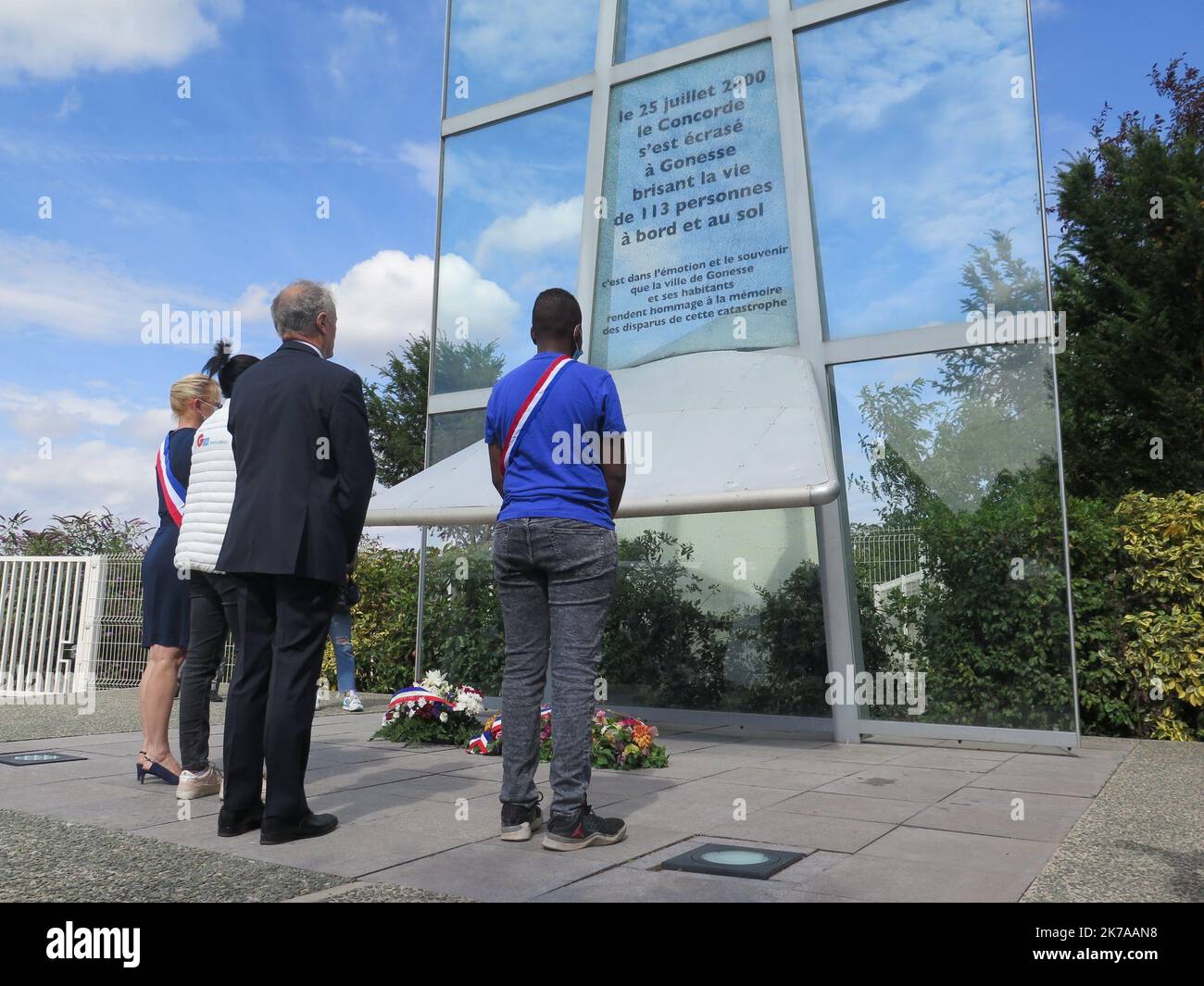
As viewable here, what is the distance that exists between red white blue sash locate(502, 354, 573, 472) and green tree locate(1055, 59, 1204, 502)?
858 cm

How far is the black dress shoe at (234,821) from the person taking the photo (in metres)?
3.46

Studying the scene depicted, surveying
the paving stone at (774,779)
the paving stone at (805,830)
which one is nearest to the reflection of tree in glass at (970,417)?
the paving stone at (774,779)

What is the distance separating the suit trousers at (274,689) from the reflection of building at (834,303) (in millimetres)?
2289

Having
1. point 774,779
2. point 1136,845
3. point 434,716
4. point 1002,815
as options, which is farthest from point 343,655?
point 1136,845

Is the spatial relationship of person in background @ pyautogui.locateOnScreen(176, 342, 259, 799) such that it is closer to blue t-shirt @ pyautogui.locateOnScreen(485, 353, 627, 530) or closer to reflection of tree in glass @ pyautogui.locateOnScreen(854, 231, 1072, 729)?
blue t-shirt @ pyautogui.locateOnScreen(485, 353, 627, 530)

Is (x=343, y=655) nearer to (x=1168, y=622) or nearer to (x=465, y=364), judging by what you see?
(x=465, y=364)

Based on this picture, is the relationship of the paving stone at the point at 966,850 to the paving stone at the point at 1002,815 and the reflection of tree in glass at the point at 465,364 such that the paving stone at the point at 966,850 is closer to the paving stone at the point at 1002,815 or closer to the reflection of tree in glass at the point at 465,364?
the paving stone at the point at 1002,815

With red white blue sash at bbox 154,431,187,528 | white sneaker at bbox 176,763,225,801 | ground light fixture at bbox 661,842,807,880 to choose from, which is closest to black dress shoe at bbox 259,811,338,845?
white sneaker at bbox 176,763,225,801

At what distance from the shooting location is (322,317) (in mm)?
3713

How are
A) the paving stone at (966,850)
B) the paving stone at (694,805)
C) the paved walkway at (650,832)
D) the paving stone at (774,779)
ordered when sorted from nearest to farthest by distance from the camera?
the paved walkway at (650,832), the paving stone at (966,850), the paving stone at (694,805), the paving stone at (774,779)

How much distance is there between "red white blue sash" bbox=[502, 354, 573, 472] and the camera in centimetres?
345

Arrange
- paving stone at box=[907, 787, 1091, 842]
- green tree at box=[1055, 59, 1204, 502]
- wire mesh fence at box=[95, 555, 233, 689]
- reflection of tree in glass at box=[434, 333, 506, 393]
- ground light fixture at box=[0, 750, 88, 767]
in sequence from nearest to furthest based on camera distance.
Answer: paving stone at box=[907, 787, 1091, 842], ground light fixture at box=[0, 750, 88, 767], reflection of tree in glass at box=[434, 333, 506, 393], green tree at box=[1055, 59, 1204, 502], wire mesh fence at box=[95, 555, 233, 689]
